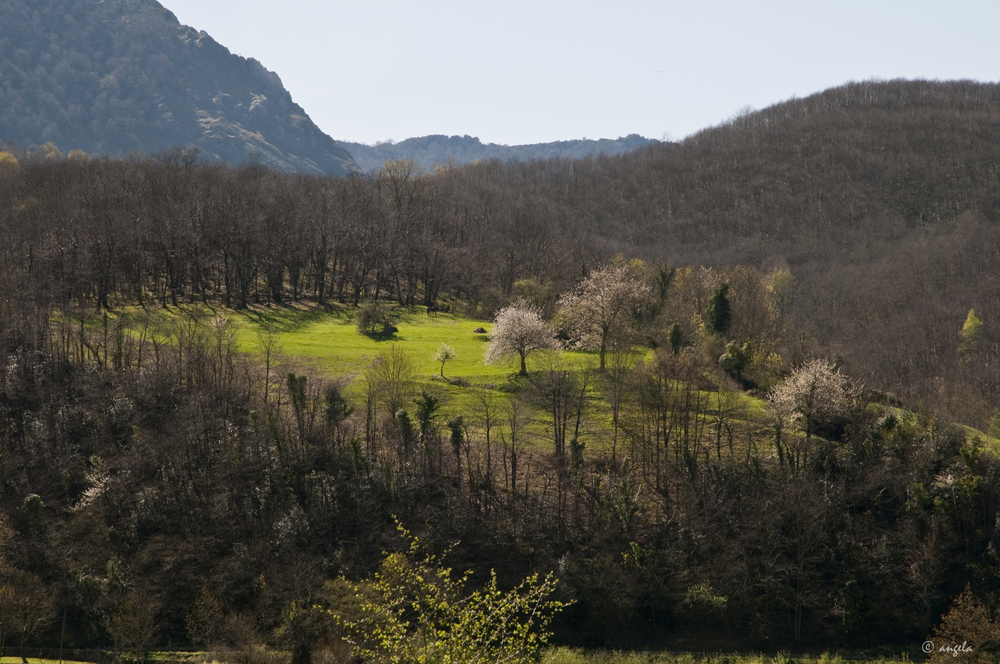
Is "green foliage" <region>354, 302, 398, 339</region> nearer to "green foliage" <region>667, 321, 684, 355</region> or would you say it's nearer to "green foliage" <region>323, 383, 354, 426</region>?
"green foliage" <region>323, 383, 354, 426</region>

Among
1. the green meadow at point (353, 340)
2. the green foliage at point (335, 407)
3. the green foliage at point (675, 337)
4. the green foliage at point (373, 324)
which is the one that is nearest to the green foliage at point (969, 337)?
the green foliage at point (675, 337)

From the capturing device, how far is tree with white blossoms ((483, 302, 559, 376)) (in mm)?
54969

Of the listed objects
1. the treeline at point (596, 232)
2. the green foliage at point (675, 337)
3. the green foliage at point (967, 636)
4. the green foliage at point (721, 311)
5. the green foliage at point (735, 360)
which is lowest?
→ the green foliage at point (967, 636)

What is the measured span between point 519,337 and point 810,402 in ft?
73.4

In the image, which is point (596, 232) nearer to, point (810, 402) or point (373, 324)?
point (373, 324)

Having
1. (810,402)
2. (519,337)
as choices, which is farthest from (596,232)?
(810,402)

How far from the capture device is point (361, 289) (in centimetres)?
8750

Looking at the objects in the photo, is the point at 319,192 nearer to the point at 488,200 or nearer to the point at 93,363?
the point at 488,200

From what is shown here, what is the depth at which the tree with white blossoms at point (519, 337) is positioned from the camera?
55.0 metres

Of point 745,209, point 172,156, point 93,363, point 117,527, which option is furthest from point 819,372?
point 745,209

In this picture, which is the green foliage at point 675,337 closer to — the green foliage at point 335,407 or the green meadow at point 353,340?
the green meadow at point 353,340

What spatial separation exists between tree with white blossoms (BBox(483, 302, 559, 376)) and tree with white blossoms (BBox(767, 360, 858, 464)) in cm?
1853

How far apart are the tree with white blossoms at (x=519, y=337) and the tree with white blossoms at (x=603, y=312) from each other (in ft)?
19.8

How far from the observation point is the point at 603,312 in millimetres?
60094
